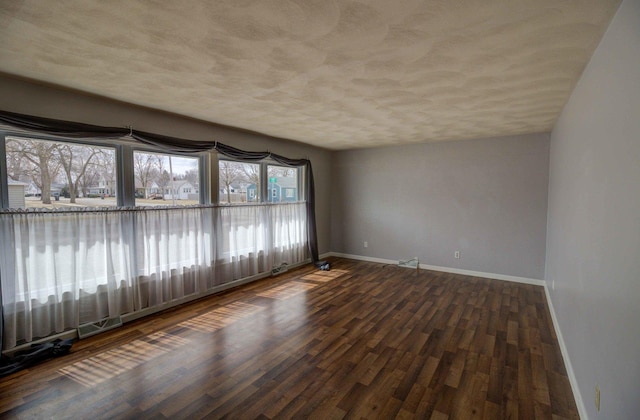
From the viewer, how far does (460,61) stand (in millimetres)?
2072

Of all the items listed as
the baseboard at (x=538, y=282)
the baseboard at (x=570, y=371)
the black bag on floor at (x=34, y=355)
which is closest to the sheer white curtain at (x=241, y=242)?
the black bag on floor at (x=34, y=355)

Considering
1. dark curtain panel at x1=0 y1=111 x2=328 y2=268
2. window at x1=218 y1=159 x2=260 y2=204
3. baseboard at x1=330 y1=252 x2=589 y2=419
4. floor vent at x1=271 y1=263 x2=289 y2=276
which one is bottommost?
baseboard at x1=330 y1=252 x2=589 y2=419

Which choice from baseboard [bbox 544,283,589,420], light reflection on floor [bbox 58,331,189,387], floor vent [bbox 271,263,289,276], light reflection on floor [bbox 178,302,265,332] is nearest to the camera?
baseboard [bbox 544,283,589,420]

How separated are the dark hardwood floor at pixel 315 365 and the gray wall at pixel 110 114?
87.6 inches

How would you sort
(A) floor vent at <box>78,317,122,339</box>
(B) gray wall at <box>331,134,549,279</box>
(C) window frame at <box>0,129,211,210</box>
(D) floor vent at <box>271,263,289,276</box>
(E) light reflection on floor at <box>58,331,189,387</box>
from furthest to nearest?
(D) floor vent at <box>271,263,289,276</box> < (B) gray wall at <box>331,134,549,279</box> < (A) floor vent at <box>78,317,122,339</box> < (C) window frame at <box>0,129,211,210</box> < (E) light reflection on floor at <box>58,331,189,387</box>

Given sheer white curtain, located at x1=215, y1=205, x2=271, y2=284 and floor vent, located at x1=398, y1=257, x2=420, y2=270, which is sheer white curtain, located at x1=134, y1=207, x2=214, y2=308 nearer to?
sheer white curtain, located at x1=215, y1=205, x2=271, y2=284

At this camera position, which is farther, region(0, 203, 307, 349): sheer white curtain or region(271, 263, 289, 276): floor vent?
region(271, 263, 289, 276): floor vent

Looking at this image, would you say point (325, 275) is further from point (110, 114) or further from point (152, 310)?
point (110, 114)

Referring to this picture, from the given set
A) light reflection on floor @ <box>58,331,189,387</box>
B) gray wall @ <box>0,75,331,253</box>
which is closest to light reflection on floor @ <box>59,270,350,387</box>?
light reflection on floor @ <box>58,331,189,387</box>

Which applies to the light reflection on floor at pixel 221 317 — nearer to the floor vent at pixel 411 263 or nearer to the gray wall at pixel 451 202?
the floor vent at pixel 411 263

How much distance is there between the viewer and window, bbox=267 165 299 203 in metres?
5.32

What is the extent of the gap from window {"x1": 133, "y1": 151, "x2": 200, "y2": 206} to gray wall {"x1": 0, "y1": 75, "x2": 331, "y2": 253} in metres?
0.33

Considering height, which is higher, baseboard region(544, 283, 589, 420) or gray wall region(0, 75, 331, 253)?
gray wall region(0, 75, 331, 253)

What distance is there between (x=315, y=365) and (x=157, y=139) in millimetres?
2974
